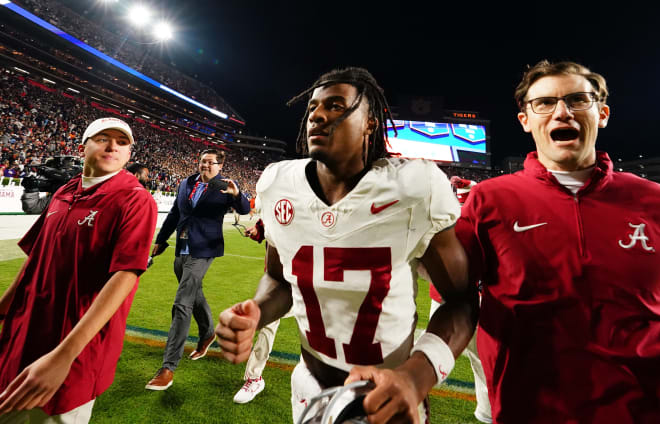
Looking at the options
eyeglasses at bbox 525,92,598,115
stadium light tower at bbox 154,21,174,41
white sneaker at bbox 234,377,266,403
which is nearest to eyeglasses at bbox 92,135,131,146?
white sneaker at bbox 234,377,266,403

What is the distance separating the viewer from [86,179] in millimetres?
1752

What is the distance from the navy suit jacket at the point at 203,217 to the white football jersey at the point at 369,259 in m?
2.31

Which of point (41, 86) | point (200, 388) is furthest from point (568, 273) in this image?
point (41, 86)

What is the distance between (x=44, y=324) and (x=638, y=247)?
265cm

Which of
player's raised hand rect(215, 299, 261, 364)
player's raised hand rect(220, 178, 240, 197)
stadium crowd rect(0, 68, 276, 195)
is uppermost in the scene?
stadium crowd rect(0, 68, 276, 195)

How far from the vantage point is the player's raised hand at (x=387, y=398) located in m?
0.72

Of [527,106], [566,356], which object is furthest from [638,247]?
[527,106]

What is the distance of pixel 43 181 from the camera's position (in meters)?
2.74

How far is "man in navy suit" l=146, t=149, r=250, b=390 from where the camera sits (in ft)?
10.3

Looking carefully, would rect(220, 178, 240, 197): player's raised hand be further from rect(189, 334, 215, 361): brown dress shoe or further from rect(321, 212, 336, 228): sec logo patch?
rect(321, 212, 336, 228): sec logo patch

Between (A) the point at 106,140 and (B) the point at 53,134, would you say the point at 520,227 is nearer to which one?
(A) the point at 106,140

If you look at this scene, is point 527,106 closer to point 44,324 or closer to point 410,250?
point 410,250

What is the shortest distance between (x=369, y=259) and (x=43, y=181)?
314 cm

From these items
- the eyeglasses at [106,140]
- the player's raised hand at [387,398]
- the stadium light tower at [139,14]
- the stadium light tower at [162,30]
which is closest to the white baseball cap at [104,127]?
the eyeglasses at [106,140]
